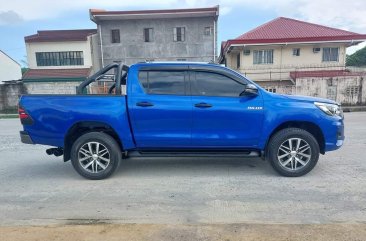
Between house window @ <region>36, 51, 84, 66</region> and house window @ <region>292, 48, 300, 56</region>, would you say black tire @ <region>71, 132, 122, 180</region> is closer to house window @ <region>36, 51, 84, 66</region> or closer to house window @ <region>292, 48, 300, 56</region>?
house window @ <region>292, 48, 300, 56</region>

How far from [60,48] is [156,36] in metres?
9.20

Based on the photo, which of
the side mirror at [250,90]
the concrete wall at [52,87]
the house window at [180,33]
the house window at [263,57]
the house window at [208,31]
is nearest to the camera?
the side mirror at [250,90]

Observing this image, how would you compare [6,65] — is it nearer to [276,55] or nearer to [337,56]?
[276,55]

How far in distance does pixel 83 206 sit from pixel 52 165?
2.55 meters

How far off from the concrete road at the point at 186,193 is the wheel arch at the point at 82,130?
562 millimetres

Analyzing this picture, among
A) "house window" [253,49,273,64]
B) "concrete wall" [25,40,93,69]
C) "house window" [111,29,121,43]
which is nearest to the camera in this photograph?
"house window" [253,49,273,64]

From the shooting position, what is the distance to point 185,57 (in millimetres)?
30547

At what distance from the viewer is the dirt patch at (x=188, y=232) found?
3.14 metres

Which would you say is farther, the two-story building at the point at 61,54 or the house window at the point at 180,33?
the house window at the point at 180,33

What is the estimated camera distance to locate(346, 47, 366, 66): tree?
54344 millimetres

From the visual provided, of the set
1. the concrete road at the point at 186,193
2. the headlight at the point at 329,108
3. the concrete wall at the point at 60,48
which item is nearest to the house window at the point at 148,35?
the concrete wall at the point at 60,48

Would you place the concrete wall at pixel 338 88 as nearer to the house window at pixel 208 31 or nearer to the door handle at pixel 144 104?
the house window at pixel 208 31

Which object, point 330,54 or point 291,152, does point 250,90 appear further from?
point 330,54

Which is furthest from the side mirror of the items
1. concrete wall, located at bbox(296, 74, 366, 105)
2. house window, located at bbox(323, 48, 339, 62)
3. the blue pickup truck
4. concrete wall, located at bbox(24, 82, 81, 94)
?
concrete wall, located at bbox(24, 82, 81, 94)
